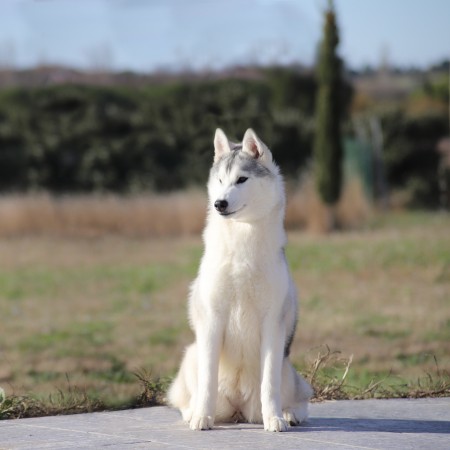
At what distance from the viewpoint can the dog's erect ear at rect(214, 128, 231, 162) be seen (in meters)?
4.46

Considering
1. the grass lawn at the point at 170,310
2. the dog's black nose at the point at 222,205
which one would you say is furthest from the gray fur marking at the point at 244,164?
the grass lawn at the point at 170,310

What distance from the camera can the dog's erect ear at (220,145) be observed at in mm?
4465

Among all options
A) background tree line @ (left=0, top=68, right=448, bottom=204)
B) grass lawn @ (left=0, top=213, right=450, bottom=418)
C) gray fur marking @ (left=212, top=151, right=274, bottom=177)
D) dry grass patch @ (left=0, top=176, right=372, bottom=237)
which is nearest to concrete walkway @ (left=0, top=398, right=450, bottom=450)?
grass lawn @ (left=0, top=213, right=450, bottom=418)

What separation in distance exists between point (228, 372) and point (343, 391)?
1.28m

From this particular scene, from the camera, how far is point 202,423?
426cm

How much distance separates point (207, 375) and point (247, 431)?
Answer: 329 millimetres

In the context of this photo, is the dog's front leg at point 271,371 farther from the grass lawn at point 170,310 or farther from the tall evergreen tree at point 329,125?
the tall evergreen tree at point 329,125

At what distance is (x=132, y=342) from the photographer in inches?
408

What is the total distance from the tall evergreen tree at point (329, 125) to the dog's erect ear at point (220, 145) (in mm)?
13721

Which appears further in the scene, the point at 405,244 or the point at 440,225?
the point at 440,225

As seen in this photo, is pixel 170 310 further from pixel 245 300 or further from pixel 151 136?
pixel 151 136

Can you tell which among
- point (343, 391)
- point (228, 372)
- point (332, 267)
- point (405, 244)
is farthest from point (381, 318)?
point (228, 372)

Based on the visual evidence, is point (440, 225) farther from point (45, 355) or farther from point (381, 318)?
point (45, 355)

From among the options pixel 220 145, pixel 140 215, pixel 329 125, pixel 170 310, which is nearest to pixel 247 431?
pixel 220 145
